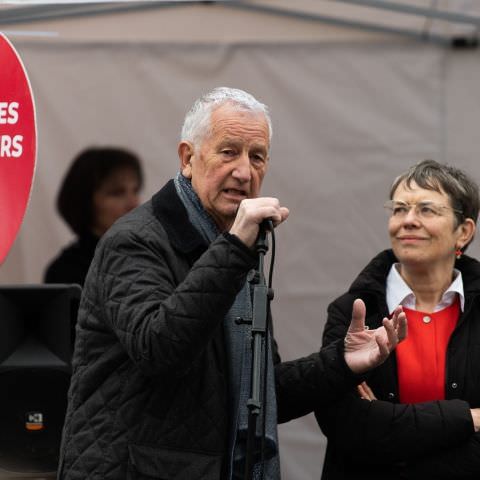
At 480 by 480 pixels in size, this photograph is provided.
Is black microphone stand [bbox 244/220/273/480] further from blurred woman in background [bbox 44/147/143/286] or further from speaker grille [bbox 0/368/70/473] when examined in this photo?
blurred woman in background [bbox 44/147/143/286]

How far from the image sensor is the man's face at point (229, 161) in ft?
7.93

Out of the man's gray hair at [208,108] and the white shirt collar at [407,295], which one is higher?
the man's gray hair at [208,108]

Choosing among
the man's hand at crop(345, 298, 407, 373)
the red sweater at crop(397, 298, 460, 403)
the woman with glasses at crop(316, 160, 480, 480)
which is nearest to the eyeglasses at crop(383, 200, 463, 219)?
the woman with glasses at crop(316, 160, 480, 480)

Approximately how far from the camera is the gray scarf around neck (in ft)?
7.83

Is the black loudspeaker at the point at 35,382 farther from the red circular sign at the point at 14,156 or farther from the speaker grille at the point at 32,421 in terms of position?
the red circular sign at the point at 14,156

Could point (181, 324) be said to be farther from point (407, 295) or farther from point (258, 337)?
point (407, 295)

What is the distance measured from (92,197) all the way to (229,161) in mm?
1753

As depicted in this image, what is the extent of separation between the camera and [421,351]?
118 inches

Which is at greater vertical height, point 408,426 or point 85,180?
point 85,180

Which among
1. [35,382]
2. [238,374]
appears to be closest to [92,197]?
[35,382]

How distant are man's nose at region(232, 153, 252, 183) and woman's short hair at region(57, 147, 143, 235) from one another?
1.75 m

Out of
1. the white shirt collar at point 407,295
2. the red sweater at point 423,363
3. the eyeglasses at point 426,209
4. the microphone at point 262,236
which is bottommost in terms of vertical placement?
the red sweater at point 423,363

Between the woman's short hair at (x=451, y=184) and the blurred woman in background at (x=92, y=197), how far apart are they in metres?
1.29

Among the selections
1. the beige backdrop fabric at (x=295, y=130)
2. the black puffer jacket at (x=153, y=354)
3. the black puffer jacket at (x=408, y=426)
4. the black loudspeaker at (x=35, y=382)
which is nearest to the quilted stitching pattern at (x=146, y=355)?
the black puffer jacket at (x=153, y=354)
